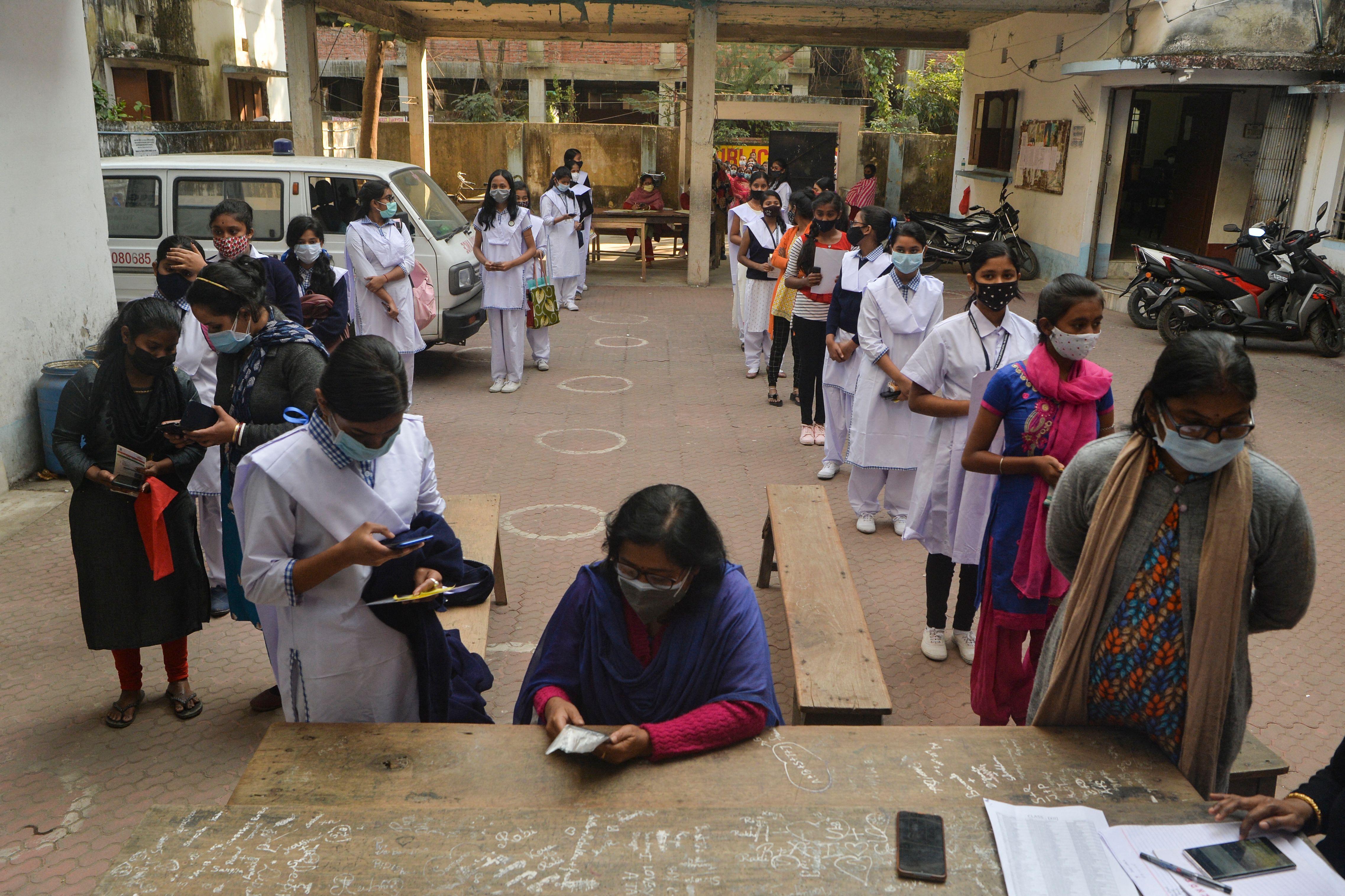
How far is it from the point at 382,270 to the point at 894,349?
12.3 feet

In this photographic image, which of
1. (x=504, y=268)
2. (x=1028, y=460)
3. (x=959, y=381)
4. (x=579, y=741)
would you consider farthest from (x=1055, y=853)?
(x=504, y=268)

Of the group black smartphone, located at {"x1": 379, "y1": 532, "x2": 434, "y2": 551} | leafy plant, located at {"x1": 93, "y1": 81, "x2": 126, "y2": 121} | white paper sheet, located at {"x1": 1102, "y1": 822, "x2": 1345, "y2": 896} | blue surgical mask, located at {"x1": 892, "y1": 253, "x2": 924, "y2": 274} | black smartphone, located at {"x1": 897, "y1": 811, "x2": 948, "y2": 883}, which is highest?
leafy plant, located at {"x1": 93, "y1": 81, "x2": 126, "y2": 121}

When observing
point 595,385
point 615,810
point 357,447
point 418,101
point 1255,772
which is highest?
point 418,101

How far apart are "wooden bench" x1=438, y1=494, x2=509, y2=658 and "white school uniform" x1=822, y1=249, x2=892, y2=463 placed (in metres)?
2.13

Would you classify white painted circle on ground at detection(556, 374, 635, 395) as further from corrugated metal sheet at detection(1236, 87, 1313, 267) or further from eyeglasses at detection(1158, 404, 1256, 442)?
corrugated metal sheet at detection(1236, 87, 1313, 267)

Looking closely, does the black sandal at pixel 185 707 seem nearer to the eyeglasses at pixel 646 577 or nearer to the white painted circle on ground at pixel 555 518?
the white painted circle on ground at pixel 555 518

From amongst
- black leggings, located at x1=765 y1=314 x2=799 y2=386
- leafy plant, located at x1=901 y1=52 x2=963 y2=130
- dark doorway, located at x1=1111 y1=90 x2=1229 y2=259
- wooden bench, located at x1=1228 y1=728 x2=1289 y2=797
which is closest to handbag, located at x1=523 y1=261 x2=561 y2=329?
black leggings, located at x1=765 y1=314 x2=799 y2=386

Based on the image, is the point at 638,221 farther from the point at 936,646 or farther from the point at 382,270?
the point at 936,646

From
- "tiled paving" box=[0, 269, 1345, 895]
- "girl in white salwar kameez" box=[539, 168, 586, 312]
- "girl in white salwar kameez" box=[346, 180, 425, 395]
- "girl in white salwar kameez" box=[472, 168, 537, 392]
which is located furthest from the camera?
"girl in white salwar kameez" box=[539, 168, 586, 312]

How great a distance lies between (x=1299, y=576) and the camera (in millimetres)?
2166

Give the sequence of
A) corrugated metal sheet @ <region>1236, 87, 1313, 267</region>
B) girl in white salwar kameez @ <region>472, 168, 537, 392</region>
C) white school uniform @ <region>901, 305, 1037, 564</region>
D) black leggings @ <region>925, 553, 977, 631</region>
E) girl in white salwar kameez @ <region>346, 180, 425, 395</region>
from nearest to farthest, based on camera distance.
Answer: white school uniform @ <region>901, 305, 1037, 564</region>, black leggings @ <region>925, 553, 977, 631</region>, girl in white salwar kameez @ <region>346, 180, 425, 395</region>, girl in white salwar kameez @ <region>472, 168, 537, 392</region>, corrugated metal sheet @ <region>1236, 87, 1313, 267</region>

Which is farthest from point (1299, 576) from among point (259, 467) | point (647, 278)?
point (647, 278)

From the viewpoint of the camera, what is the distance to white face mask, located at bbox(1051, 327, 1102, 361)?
3016mm

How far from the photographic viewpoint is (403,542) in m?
2.39
